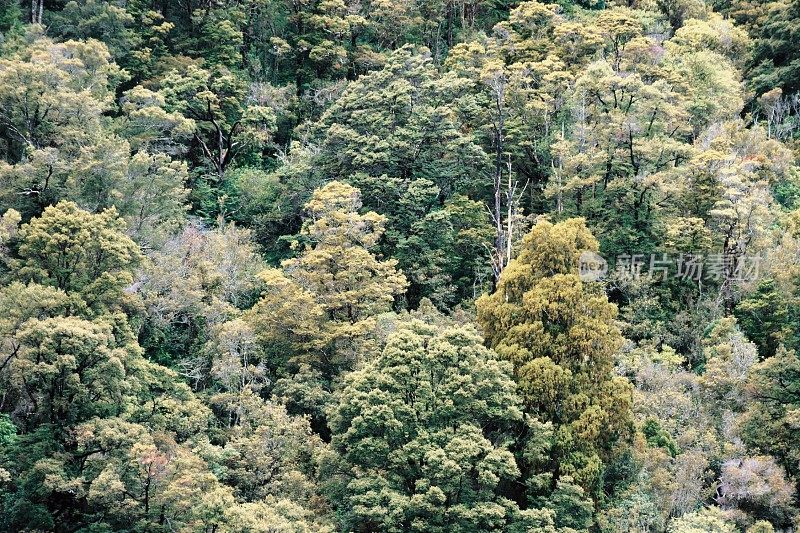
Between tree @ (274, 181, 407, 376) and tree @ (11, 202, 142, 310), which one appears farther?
tree @ (274, 181, 407, 376)

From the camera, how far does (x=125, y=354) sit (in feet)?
76.4

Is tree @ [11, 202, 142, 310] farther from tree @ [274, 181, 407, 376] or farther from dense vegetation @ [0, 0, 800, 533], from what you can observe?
tree @ [274, 181, 407, 376]

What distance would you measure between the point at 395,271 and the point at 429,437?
8072mm

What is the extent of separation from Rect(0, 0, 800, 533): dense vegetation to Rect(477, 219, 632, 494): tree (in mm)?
76

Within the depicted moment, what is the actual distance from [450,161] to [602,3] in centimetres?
1770

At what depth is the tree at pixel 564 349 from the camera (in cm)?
2230

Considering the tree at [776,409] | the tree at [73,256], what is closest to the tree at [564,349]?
the tree at [776,409]

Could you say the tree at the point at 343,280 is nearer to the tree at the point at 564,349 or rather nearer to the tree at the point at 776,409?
the tree at the point at 564,349

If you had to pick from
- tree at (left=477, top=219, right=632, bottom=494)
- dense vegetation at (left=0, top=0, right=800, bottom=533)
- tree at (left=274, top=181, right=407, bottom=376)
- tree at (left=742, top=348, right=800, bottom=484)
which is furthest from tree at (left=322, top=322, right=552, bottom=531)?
tree at (left=742, top=348, right=800, bottom=484)

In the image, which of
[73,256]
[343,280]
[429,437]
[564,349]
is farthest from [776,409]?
[73,256]

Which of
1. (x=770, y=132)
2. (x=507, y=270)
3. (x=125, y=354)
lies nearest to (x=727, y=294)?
(x=507, y=270)

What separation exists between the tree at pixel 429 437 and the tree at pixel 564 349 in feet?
2.87

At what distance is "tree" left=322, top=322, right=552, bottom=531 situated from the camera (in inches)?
827

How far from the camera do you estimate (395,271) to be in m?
28.9
